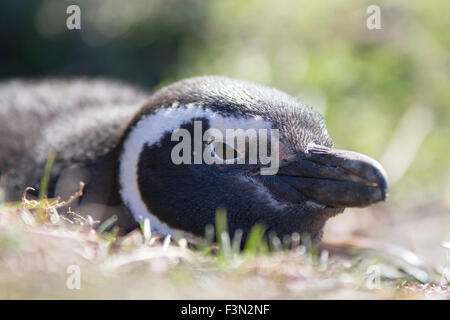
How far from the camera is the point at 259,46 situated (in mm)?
5051

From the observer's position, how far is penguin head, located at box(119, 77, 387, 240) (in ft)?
7.07

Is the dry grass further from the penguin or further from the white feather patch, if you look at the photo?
the white feather patch

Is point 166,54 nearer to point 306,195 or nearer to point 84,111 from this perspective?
point 84,111

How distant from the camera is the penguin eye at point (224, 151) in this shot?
2.21m

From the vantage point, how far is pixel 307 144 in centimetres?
222

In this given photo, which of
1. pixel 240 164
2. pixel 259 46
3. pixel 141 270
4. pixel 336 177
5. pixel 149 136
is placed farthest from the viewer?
pixel 259 46

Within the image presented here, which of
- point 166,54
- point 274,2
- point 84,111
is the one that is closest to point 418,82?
point 274,2

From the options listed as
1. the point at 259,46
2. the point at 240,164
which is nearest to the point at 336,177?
the point at 240,164

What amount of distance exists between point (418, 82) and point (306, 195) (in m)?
3.13

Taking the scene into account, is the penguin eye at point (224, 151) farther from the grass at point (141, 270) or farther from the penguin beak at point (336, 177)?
the grass at point (141, 270)

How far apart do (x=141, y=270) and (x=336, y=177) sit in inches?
32.5

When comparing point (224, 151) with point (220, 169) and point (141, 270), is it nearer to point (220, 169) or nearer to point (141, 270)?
point (220, 169)

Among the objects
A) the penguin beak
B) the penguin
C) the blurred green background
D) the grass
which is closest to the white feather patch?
the penguin

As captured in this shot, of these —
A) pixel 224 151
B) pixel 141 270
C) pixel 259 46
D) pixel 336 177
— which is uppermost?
pixel 259 46
